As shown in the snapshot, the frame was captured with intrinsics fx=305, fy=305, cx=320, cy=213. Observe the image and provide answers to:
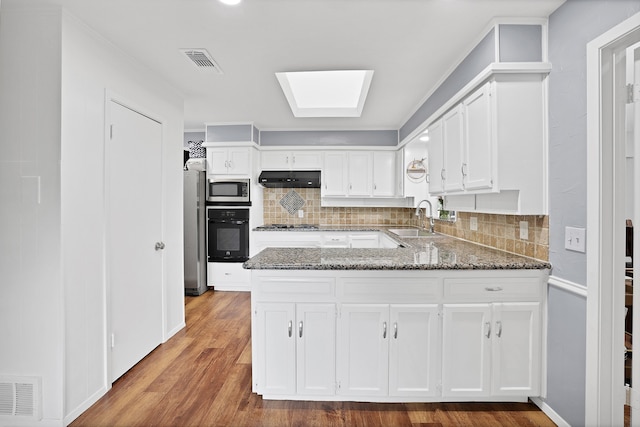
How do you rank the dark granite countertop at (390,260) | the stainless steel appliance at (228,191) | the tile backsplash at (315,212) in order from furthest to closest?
the tile backsplash at (315,212)
the stainless steel appliance at (228,191)
the dark granite countertop at (390,260)

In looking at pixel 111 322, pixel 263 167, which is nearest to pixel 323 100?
pixel 263 167

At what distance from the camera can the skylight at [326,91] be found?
3.20 meters

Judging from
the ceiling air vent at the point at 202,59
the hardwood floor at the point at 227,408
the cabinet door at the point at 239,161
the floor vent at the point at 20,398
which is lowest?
the hardwood floor at the point at 227,408

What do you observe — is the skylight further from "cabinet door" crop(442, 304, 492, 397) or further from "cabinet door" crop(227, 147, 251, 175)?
"cabinet door" crop(442, 304, 492, 397)

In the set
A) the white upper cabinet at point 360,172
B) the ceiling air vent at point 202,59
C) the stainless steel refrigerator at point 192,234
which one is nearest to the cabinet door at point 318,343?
the ceiling air vent at point 202,59

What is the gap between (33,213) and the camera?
1.74 metres

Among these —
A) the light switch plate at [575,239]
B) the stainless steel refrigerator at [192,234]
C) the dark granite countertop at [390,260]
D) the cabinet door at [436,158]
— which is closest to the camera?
the light switch plate at [575,239]

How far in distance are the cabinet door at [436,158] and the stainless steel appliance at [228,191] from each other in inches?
101

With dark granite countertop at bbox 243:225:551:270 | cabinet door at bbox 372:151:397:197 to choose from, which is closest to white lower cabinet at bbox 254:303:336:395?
dark granite countertop at bbox 243:225:551:270

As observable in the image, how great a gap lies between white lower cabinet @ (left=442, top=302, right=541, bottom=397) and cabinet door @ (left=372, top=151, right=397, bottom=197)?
2980 millimetres

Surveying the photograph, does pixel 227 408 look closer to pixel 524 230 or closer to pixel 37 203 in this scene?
pixel 37 203

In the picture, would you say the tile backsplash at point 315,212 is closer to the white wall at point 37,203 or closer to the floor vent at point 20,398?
the white wall at point 37,203

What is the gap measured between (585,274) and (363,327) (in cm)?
121

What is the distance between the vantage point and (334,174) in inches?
185
